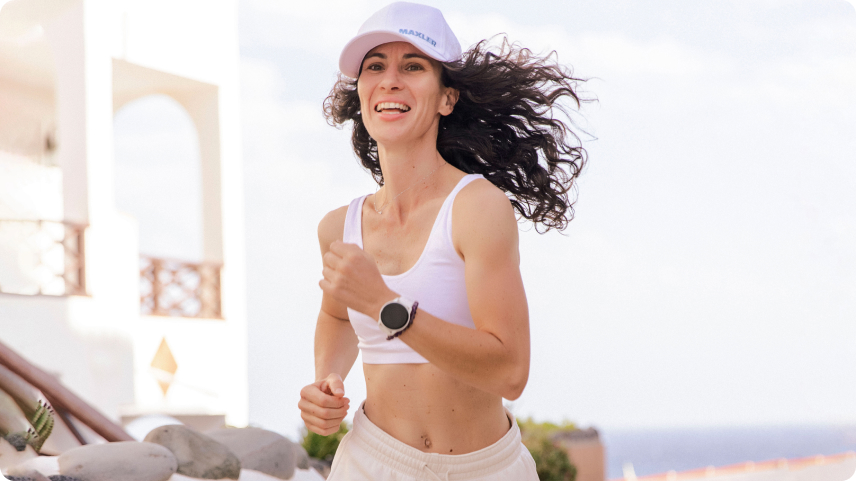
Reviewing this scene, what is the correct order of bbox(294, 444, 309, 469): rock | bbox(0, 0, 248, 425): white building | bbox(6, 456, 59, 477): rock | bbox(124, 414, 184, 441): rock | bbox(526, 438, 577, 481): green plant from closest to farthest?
bbox(6, 456, 59, 477): rock
bbox(294, 444, 309, 469): rock
bbox(124, 414, 184, 441): rock
bbox(0, 0, 248, 425): white building
bbox(526, 438, 577, 481): green plant

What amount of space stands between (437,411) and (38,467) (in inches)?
127

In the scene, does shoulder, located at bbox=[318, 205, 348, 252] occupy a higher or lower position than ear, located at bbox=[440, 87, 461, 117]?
lower

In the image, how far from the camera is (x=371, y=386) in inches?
92.8

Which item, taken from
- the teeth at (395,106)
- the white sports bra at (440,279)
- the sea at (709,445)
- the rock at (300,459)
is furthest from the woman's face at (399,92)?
the sea at (709,445)

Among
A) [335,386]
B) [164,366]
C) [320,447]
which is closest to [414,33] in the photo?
[335,386]

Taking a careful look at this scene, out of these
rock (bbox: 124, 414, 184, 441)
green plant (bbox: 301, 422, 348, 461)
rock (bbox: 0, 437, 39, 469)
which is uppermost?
rock (bbox: 0, 437, 39, 469)

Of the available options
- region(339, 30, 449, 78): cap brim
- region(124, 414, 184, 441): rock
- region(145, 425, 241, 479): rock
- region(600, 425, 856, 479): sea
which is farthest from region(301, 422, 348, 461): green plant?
region(600, 425, 856, 479): sea

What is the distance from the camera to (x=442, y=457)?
215cm

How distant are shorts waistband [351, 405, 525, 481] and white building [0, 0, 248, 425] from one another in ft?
22.1

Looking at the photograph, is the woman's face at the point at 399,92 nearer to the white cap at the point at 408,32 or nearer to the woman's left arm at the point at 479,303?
the white cap at the point at 408,32

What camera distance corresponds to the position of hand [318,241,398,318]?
1.88 metres

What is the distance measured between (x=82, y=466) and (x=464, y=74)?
327 centimetres

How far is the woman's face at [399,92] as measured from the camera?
7.57ft

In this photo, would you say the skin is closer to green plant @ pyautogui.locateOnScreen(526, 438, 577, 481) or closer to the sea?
green plant @ pyautogui.locateOnScreen(526, 438, 577, 481)
